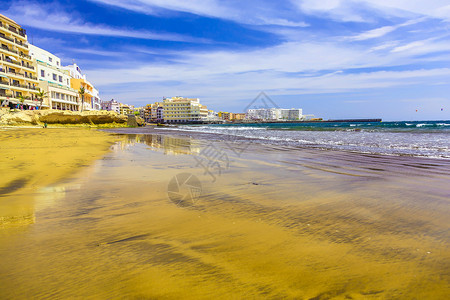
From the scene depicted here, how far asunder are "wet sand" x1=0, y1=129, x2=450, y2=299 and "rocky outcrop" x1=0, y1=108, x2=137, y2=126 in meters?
35.3

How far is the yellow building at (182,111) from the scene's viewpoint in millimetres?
134500

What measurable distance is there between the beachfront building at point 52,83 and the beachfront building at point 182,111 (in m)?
77.5

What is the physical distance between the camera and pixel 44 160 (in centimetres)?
714

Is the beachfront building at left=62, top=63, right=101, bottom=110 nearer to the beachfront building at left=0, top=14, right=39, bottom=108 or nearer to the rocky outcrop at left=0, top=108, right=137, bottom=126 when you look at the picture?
the beachfront building at left=0, top=14, right=39, bottom=108

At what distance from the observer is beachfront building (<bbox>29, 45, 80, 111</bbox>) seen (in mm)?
46688

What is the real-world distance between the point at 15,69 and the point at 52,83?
591cm

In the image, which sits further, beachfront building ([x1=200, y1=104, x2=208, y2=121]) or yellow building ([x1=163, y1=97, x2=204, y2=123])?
beachfront building ([x1=200, y1=104, x2=208, y2=121])

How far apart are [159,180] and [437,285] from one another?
14.3 feet

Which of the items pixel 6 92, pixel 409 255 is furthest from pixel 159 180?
pixel 6 92

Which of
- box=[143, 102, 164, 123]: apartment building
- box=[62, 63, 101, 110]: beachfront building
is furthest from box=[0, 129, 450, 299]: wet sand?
box=[143, 102, 164, 123]: apartment building

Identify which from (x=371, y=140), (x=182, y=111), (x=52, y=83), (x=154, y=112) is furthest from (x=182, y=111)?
(x=371, y=140)

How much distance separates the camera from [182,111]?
137000 mm

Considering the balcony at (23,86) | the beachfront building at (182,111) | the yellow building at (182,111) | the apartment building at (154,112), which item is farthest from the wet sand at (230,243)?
the apartment building at (154,112)

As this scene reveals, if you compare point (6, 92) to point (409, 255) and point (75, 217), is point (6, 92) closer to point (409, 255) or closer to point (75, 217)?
point (75, 217)
